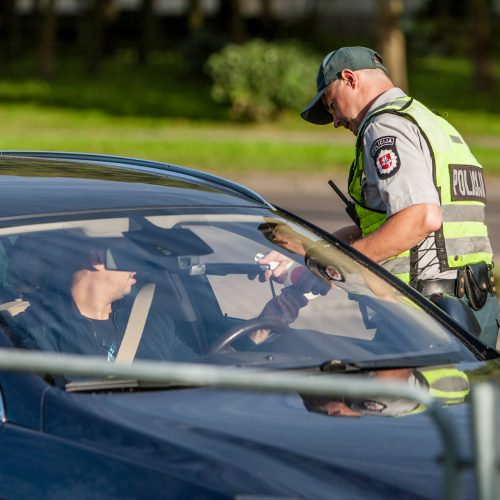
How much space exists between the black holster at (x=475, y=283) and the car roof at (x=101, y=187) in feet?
2.90

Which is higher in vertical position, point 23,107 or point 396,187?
point 396,187

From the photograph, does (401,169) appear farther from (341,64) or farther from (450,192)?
(341,64)

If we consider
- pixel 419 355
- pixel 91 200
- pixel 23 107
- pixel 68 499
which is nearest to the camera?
pixel 68 499

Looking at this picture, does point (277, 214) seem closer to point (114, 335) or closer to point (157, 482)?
point (114, 335)

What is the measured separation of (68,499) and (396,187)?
6.79 ft

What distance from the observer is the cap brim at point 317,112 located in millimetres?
4863

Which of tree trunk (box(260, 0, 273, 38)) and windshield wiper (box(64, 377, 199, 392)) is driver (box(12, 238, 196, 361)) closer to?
windshield wiper (box(64, 377, 199, 392))

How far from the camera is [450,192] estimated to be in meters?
4.61

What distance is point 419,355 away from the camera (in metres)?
3.52

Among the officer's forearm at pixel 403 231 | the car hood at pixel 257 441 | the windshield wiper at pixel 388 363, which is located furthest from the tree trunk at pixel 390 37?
the car hood at pixel 257 441

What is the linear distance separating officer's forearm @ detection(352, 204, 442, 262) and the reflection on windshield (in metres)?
1.06

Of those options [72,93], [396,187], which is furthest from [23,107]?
[396,187]

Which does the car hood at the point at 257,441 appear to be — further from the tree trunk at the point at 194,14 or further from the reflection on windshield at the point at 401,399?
the tree trunk at the point at 194,14

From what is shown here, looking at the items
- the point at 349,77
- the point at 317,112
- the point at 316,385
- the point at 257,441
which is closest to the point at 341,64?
the point at 349,77
